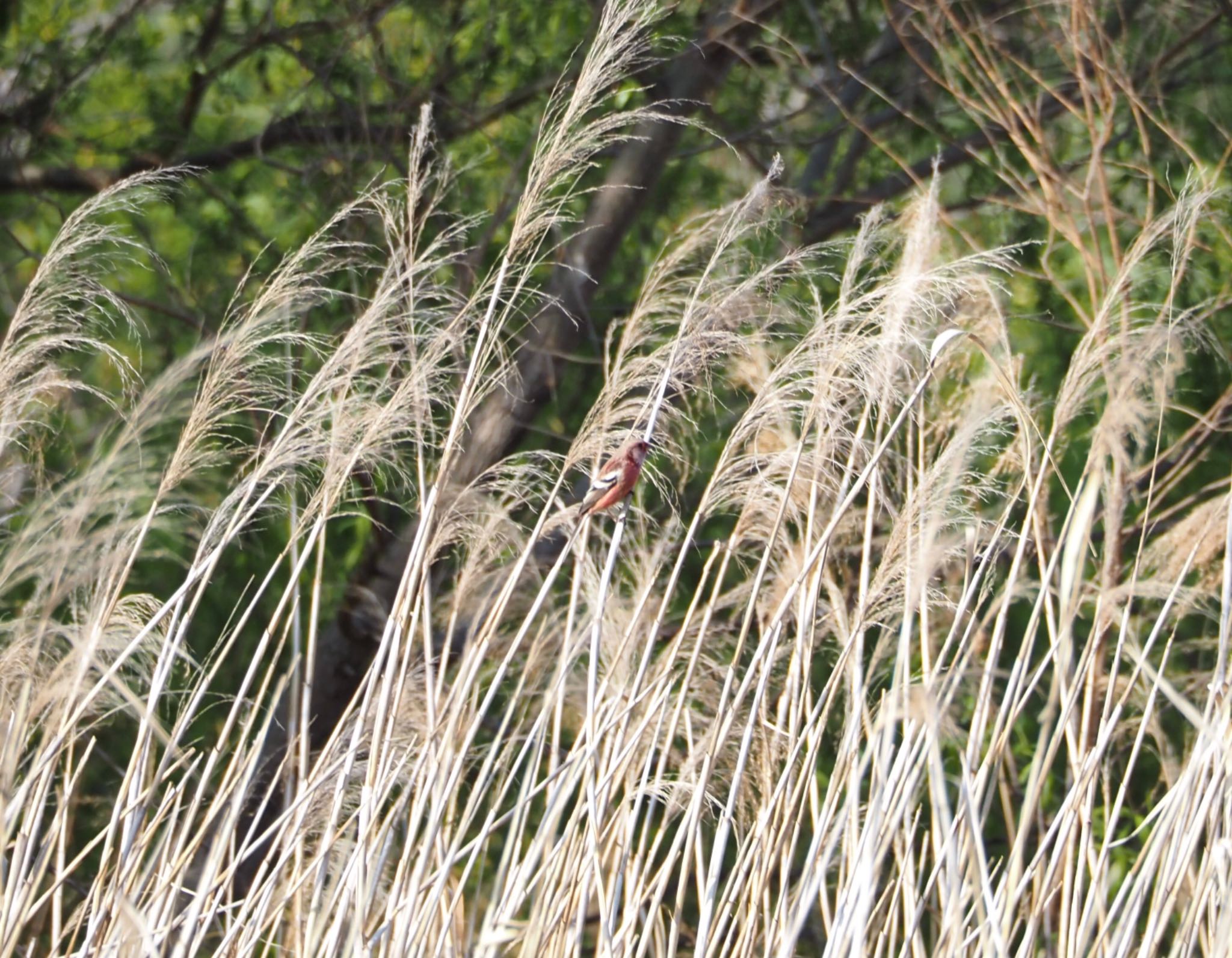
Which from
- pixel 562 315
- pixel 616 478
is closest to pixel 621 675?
pixel 616 478

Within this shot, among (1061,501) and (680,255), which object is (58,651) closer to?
(680,255)

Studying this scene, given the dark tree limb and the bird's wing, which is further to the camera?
the dark tree limb

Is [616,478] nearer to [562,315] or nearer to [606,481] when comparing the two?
[606,481]

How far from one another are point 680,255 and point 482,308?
4.85 feet

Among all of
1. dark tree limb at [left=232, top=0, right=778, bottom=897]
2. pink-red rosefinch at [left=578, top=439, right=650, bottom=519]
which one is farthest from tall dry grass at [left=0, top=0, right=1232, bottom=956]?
dark tree limb at [left=232, top=0, right=778, bottom=897]

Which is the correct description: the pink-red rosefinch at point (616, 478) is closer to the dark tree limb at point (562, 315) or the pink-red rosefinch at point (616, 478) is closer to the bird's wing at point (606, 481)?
the bird's wing at point (606, 481)

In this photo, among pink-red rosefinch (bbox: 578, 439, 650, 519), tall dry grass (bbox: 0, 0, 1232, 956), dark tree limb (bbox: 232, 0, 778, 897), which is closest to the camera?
tall dry grass (bbox: 0, 0, 1232, 956)

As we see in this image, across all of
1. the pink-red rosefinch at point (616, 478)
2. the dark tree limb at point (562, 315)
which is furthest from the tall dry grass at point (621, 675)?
the dark tree limb at point (562, 315)

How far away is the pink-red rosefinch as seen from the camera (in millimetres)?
2336

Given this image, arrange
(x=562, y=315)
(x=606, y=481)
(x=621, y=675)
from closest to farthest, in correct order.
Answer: (x=606, y=481) → (x=621, y=675) → (x=562, y=315)

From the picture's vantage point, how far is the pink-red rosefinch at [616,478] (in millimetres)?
2336

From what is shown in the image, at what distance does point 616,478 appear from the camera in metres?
2.51

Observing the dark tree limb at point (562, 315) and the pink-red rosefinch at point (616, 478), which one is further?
the dark tree limb at point (562, 315)

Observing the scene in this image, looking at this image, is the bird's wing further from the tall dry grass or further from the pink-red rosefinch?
the tall dry grass
